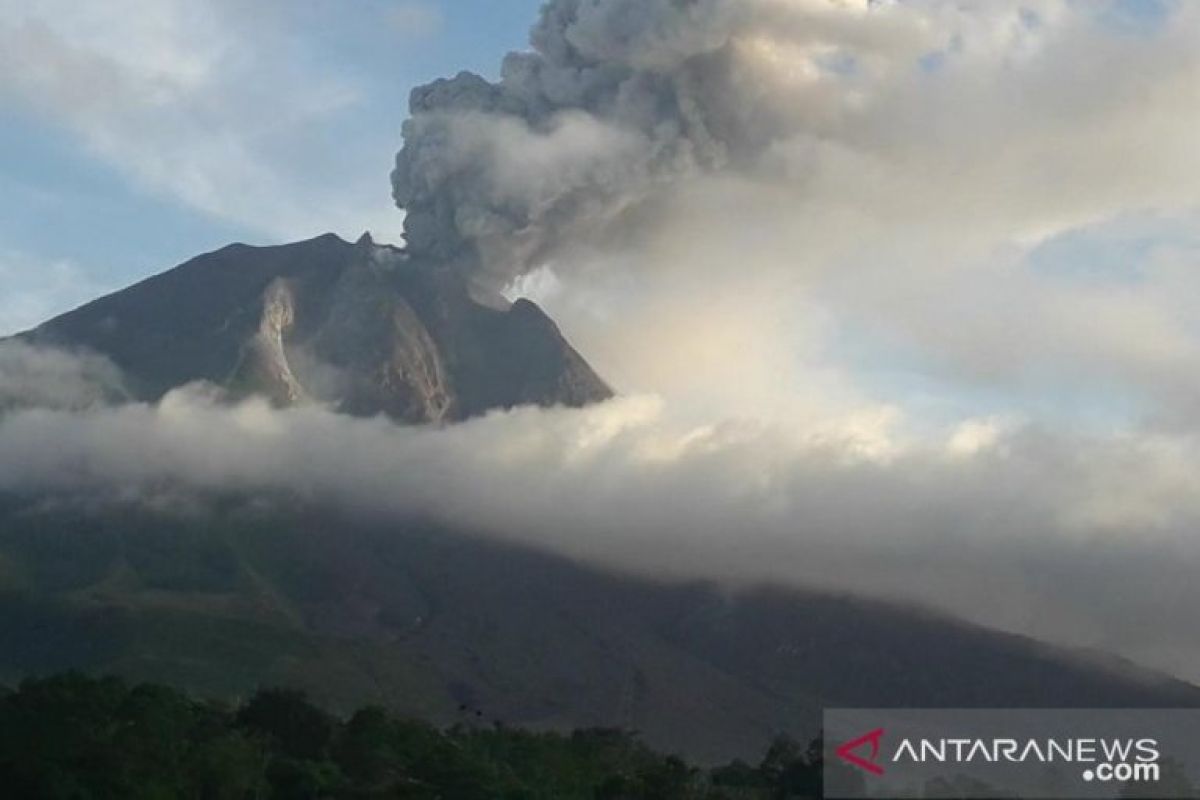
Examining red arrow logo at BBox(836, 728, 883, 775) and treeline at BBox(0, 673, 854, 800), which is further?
treeline at BBox(0, 673, 854, 800)

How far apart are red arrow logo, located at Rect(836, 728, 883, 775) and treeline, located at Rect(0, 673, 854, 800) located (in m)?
35.2

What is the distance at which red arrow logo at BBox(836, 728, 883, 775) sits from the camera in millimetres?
20872

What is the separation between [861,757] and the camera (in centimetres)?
2117

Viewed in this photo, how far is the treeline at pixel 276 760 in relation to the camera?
5412 cm

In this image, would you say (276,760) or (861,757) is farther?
(276,760)

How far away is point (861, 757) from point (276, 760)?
4530 centimetres

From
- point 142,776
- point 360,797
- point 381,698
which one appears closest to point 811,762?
point 360,797

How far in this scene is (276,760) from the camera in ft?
207

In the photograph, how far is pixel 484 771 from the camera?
63969 mm

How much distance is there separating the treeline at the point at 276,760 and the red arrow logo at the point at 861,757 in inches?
1387

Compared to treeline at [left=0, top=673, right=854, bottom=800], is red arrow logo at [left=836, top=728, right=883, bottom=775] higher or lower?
lower

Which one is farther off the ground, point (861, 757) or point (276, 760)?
point (276, 760)

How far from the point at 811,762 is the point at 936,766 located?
59.4 metres

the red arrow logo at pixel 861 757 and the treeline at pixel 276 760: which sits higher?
the treeline at pixel 276 760
